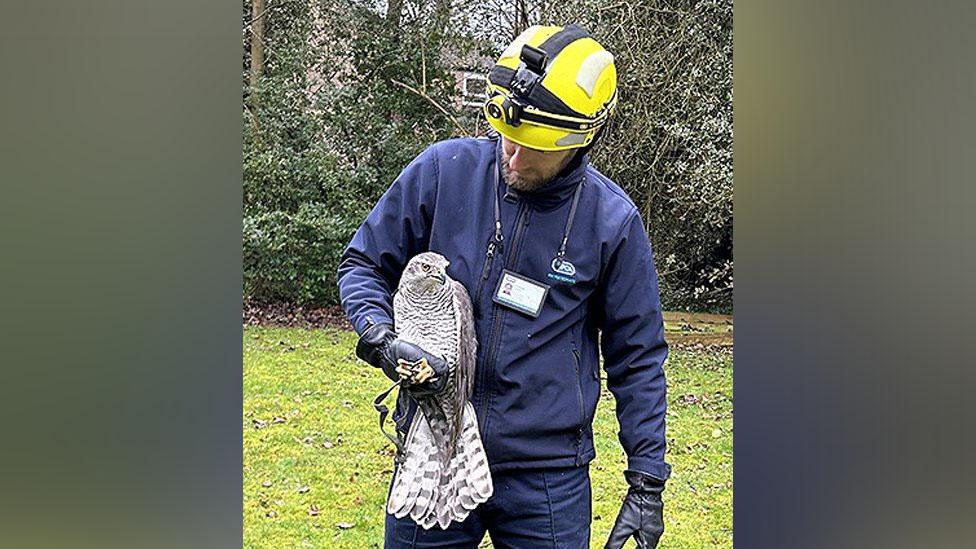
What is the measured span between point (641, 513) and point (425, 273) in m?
0.77

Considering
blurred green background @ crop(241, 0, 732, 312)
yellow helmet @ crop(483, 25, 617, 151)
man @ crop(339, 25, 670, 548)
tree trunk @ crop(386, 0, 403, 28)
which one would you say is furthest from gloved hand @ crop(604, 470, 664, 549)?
tree trunk @ crop(386, 0, 403, 28)

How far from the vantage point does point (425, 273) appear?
6.31ft

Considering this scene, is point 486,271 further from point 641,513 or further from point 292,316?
point 292,316

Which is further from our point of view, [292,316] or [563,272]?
[292,316]

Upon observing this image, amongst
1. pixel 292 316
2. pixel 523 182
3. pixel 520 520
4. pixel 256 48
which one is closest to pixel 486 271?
pixel 523 182

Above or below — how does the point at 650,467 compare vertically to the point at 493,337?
below

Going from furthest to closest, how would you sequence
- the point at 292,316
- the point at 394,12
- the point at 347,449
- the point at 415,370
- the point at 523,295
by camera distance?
the point at 292,316, the point at 394,12, the point at 347,449, the point at 523,295, the point at 415,370

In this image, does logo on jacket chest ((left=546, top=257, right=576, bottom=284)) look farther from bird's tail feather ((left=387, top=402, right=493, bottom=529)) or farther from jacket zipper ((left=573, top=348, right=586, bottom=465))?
bird's tail feather ((left=387, top=402, right=493, bottom=529))

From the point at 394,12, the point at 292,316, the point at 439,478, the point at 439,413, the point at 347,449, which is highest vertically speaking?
the point at 394,12

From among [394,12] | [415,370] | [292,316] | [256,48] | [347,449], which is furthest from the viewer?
[292,316]
